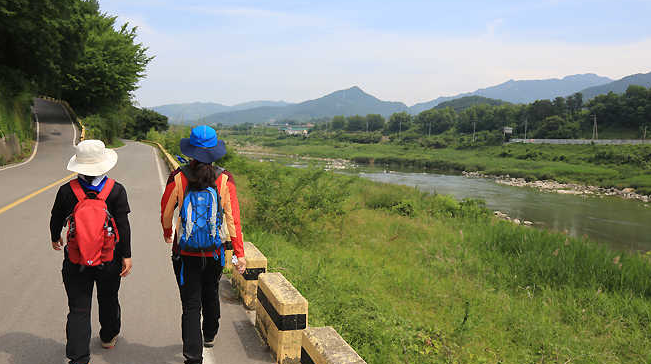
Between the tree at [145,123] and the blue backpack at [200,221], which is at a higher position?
the tree at [145,123]

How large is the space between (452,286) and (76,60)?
23.8 metres

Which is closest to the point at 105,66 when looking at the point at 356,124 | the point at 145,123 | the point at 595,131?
the point at 145,123

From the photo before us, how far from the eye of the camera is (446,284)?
8742 millimetres

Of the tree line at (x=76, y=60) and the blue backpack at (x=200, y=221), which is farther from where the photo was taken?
the tree line at (x=76, y=60)

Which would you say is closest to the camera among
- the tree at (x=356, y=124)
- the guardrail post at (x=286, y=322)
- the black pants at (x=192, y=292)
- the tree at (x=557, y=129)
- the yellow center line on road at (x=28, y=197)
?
the black pants at (x=192, y=292)

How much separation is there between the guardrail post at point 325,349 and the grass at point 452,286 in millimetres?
1478

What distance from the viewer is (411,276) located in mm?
8859

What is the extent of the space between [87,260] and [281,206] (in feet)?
25.3

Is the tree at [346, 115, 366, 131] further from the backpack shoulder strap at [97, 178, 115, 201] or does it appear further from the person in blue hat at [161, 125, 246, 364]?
the backpack shoulder strap at [97, 178, 115, 201]

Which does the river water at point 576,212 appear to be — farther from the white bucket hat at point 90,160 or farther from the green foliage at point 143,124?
the green foliage at point 143,124

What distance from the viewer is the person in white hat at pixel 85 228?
10.0ft

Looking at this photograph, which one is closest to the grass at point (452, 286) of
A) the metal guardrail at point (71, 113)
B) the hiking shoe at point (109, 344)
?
the hiking shoe at point (109, 344)

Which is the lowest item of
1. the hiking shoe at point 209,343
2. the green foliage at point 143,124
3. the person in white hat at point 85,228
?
the hiking shoe at point 209,343

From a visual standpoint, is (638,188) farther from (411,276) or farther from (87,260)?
(87,260)
